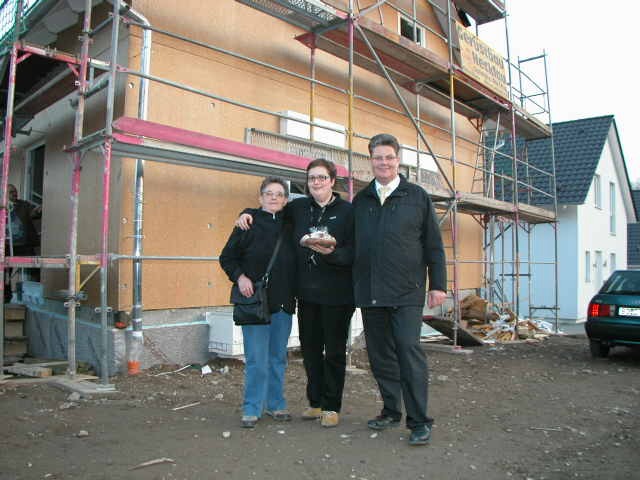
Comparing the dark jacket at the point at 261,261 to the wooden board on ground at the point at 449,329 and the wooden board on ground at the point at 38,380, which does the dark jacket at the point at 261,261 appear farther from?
the wooden board on ground at the point at 449,329

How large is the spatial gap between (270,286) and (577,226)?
14455 mm

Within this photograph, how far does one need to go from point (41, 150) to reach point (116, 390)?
5.37 meters

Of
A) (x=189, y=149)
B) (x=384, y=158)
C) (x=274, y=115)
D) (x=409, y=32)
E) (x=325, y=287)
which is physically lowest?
(x=325, y=287)

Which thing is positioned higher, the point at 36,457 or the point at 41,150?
the point at 41,150

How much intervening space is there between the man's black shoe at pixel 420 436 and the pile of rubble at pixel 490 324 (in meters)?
6.79

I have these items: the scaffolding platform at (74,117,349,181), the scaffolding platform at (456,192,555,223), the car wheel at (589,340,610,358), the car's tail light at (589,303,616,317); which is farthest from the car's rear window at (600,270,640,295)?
the scaffolding platform at (74,117,349,181)

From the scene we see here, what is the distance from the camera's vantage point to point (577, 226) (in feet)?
52.0

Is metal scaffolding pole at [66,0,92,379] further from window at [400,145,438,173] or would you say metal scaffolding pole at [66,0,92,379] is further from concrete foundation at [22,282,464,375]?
window at [400,145,438,173]

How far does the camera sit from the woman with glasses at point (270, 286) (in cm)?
372

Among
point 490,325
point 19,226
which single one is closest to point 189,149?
point 19,226

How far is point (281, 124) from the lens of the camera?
7.75m

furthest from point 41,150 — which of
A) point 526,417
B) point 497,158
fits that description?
point 497,158

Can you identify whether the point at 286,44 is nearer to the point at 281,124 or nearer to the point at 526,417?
the point at 281,124

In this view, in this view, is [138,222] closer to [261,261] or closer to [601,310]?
[261,261]
